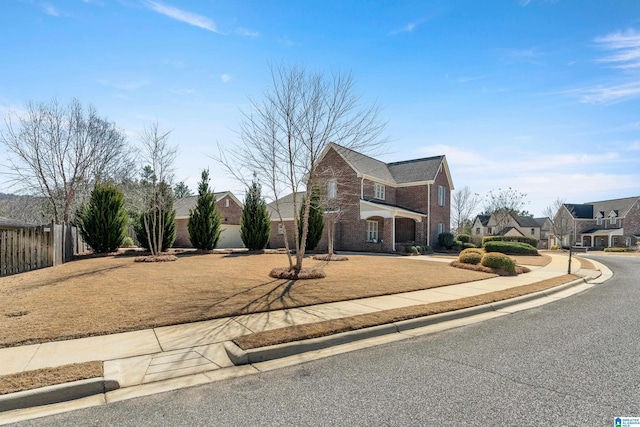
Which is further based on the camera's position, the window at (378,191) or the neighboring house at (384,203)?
the window at (378,191)

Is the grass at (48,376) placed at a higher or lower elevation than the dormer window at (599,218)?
lower

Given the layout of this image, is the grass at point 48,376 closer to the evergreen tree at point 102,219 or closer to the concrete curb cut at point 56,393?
the concrete curb cut at point 56,393

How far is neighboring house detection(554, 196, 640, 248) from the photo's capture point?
51.6 meters

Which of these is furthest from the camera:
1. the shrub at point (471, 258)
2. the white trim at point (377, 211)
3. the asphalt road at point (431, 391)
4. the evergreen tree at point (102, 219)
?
the white trim at point (377, 211)

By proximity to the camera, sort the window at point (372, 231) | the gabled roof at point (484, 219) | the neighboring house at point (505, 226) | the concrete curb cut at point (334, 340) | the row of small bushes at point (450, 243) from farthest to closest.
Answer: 1. the gabled roof at point (484, 219)
2. the neighboring house at point (505, 226)
3. the row of small bushes at point (450, 243)
4. the window at point (372, 231)
5. the concrete curb cut at point (334, 340)

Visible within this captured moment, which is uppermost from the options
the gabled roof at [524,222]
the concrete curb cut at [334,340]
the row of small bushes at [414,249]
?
the gabled roof at [524,222]

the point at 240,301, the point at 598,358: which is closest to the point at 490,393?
the point at 598,358

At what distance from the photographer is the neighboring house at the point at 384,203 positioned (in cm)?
2638

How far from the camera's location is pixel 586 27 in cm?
1011

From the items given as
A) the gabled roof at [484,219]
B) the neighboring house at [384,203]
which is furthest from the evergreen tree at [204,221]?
the gabled roof at [484,219]

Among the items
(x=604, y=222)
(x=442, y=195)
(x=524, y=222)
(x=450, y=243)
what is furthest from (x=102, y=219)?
(x=604, y=222)

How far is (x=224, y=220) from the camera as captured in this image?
34594mm

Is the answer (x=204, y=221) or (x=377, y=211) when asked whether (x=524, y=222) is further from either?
(x=204, y=221)

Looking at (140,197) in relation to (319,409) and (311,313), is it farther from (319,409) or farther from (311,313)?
(319,409)
